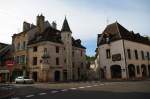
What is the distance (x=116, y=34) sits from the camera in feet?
147

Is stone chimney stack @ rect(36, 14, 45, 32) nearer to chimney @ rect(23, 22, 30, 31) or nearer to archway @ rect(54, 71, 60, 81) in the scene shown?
chimney @ rect(23, 22, 30, 31)

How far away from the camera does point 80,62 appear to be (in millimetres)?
54500

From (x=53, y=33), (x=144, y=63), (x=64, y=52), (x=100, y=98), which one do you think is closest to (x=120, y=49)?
(x=144, y=63)

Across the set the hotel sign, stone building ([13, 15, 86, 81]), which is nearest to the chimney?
stone building ([13, 15, 86, 81])

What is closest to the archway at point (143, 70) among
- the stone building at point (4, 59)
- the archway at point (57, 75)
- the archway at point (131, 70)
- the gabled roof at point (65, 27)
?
the archway at point (131, 70)

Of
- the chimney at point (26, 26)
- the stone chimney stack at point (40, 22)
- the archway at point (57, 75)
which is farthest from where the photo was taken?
the chimney at point (26, 26)

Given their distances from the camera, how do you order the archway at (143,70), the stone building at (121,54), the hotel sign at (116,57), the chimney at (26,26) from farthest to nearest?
the chimney at (26,26), the archway at (143,70), the hotel sign at (116,57), the stone building at (121,54)

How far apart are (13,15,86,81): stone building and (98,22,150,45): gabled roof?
Answer: 793 centimetres

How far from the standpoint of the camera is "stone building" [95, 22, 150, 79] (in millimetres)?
42812

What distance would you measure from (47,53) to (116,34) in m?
14.9

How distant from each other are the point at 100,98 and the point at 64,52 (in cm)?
3696

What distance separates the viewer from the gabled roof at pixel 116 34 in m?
44.2

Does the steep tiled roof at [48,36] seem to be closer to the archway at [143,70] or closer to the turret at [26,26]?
the turret at [26,26]

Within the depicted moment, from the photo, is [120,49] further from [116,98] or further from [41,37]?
[116,98]
